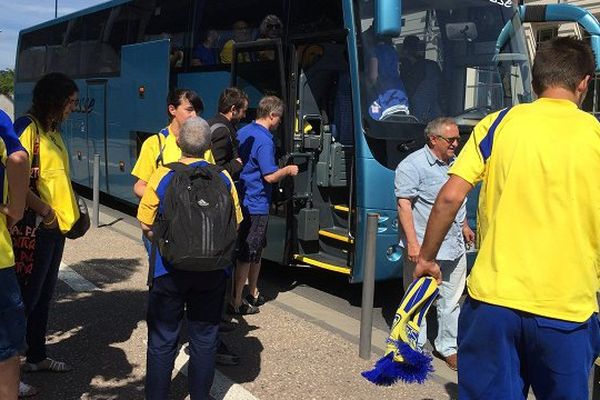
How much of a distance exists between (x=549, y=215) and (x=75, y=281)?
5478 millimetres

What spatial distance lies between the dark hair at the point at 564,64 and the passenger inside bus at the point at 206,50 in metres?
5.75

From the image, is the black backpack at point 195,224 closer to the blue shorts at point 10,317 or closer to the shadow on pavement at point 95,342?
the blue shorts at point 10,317

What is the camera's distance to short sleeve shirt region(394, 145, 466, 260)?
4.63 metres

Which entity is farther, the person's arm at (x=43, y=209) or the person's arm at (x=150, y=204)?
the person's arm at (x=43, y=209)

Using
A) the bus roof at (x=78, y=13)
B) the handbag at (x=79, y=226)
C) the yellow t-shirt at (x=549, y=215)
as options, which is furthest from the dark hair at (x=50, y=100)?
the bus roof at (x=78, y=13)

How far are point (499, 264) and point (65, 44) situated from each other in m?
12.4

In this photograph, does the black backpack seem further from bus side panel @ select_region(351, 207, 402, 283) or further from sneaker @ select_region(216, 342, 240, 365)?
bus side panel @ select_region(351, 207, 402, 283)

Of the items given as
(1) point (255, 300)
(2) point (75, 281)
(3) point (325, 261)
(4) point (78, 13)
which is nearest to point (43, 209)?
(1) point (255, 300)

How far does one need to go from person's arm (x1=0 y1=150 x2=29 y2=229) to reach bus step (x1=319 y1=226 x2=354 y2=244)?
11.2 feet

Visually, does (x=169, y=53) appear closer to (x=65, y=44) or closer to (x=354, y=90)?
(x=354, y=90)

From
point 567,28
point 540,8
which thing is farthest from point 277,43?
point 567,28

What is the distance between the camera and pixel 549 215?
92.2 inches

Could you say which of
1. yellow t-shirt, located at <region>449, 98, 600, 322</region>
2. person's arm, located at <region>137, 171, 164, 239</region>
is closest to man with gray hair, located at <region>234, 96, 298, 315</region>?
person's arm, located at <region>137, 171, 164, 239</region>

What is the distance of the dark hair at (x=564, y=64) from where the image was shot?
240 cm
